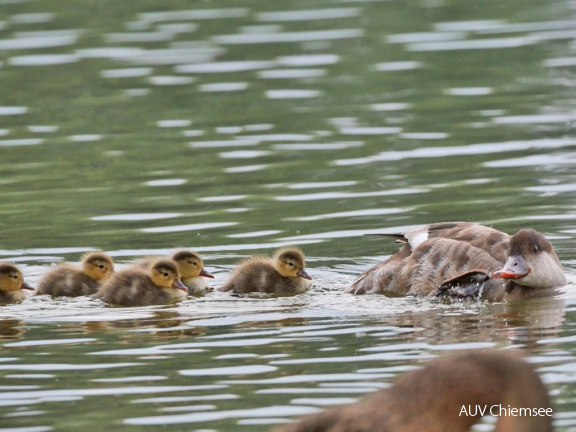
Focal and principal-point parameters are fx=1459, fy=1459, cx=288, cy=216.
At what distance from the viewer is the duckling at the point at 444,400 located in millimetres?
4980

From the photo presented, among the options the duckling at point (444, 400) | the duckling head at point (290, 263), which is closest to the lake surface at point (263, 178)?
the duckling head at point (290, 263)

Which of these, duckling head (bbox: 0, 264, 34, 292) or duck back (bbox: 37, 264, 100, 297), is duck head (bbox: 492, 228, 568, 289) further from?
duckling head (bbox: 0, 264, 34, 292)

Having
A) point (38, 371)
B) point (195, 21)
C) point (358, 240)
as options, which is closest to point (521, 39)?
point (195, 21)

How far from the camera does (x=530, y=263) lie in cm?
935

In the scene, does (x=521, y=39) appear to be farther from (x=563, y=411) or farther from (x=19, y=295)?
(x=563, y=411)

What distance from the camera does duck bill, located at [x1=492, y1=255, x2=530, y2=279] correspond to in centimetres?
923

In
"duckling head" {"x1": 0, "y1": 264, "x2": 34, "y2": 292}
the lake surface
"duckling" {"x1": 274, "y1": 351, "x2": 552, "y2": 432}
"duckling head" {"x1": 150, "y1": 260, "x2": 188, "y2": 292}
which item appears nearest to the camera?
"duckling" {"x1": 274, "y1": 351, "x2": 552, "y2": 432}

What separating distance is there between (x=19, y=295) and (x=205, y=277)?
1.32 meters

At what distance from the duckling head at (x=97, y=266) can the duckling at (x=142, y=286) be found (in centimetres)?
30

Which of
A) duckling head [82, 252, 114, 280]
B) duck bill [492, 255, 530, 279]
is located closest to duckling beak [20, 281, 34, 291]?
duckling head [82, 252, 114, 280]

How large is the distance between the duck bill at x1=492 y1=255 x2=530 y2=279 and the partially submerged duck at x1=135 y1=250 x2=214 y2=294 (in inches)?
85.8

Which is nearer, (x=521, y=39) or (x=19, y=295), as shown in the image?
(x=19, y=295)

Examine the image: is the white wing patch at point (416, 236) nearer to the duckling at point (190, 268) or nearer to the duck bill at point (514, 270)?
the duck bill at point (514, 270)

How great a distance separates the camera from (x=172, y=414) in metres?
7.09
